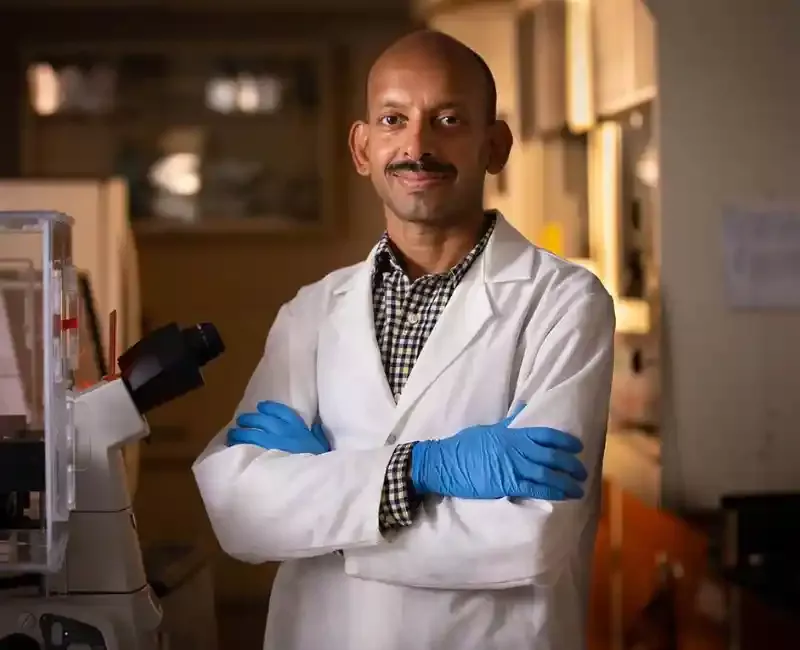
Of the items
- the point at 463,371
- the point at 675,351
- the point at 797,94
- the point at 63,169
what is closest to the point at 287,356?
the point at 463,371

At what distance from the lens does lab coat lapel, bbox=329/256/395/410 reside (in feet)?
3.89

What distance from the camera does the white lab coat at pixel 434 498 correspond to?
41.9 inches

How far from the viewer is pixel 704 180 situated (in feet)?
5.82

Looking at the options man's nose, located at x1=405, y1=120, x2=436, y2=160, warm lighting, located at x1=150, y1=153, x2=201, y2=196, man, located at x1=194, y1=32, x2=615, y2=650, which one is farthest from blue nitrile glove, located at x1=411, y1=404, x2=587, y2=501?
warm lighting, located at x1=150, y1=153, x2=201, y2=196

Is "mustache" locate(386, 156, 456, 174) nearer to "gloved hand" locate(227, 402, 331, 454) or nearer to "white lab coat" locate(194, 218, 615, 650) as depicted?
"white lab coat" locate(194, 218, 615, 650)

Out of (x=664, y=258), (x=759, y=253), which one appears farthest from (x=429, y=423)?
(x=759, y=253)

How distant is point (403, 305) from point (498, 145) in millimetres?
230

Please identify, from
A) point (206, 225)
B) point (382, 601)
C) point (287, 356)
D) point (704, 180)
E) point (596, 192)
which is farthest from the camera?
point (206, 225)

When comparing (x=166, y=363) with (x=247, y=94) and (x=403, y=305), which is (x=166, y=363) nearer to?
(x=403, y=305)

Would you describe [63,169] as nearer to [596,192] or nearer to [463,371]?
[596,192]

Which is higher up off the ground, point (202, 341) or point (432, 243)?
point (432, 243)

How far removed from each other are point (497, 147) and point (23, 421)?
0.67 metres

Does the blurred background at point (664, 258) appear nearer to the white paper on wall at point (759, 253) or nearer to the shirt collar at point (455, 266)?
the white paper on wall at point (759, 253)

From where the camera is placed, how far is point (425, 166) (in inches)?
45.8
